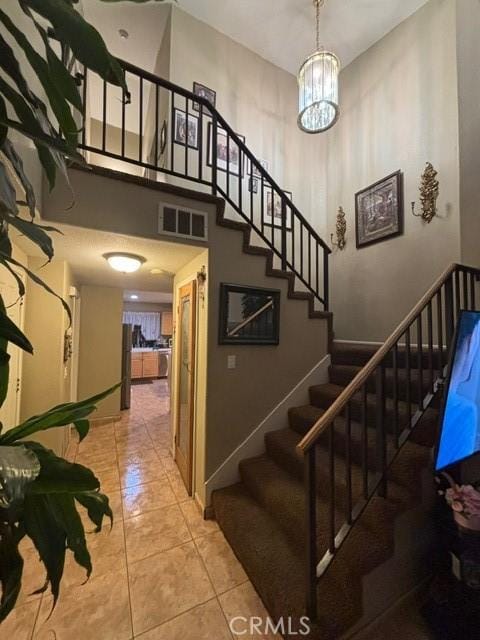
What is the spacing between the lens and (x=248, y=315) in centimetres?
251

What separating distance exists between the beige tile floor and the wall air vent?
85.5 inches

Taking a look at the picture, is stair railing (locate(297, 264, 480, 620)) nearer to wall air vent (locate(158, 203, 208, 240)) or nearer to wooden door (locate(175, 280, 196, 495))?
wooden door (locate(175, 280, 196, 495))

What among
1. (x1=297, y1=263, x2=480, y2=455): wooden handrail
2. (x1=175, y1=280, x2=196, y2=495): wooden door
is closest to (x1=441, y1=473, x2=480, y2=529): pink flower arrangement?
(x1=297, y1=263, x2=480, y2=455): wooden handrail

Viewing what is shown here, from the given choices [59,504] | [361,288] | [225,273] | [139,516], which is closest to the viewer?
[59,504]

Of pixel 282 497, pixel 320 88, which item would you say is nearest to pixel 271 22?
pixel 320 88

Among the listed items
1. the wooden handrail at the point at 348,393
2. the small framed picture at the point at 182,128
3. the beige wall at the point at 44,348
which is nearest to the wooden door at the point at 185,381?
the beige wall at the point at 44,348

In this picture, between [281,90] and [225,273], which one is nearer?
[225,273]

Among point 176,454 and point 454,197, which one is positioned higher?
point 454,197

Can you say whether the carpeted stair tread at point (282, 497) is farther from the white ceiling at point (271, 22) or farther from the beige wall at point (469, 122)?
the white ceiling at point (271, 22)

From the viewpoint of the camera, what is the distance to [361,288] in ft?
11.6

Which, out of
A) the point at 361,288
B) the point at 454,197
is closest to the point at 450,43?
the point at 454,197

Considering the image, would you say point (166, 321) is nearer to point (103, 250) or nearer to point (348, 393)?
point (103, 250)

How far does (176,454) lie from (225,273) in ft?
7.13

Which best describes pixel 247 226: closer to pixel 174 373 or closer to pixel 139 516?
pixel 174 373
